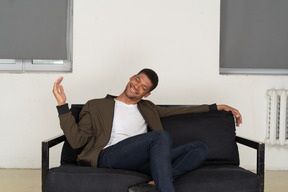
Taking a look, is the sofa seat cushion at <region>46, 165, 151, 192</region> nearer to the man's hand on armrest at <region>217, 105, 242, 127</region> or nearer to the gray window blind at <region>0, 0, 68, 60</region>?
the man's hand on armrest at <region>217, 105, 242, 127</region>

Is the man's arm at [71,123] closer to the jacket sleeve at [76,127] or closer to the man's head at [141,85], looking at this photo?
the jacket sleeve at [76,127]

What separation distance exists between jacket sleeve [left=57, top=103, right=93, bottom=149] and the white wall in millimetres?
1085

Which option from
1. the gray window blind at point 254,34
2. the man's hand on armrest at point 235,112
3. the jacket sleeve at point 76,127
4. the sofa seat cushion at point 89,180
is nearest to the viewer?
the sofa seat cushion at point 89,180

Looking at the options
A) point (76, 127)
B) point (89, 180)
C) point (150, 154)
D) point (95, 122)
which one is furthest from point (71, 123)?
point (150, 154)

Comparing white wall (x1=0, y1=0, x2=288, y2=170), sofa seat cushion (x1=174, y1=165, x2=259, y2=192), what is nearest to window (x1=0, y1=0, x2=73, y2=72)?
white wall (x1=0, y1=0, x2=288, y2=170)

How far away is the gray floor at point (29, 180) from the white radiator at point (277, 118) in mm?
366

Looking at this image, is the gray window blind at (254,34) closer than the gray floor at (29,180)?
No

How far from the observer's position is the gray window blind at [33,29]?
9.96 feet

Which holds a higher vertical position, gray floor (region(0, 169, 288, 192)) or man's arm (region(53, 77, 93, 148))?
man's arm (region(53, 77, 93, 148))

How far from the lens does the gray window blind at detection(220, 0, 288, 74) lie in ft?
10.3

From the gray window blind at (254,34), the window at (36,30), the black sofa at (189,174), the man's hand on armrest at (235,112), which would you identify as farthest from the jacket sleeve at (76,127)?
the gray window blind at (254,34)

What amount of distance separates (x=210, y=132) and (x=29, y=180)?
5.73 ft

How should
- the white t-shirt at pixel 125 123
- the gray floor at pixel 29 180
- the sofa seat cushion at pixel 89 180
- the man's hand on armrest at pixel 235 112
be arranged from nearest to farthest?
the sofa seat cushion at pixel 89 180 → the white t-shirt at pixel 125 123 → the man's hand on armrest at pixel 235 112 → the gray floor at pixel 29 180

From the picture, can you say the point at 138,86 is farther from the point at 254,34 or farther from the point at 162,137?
the point at 254,34
